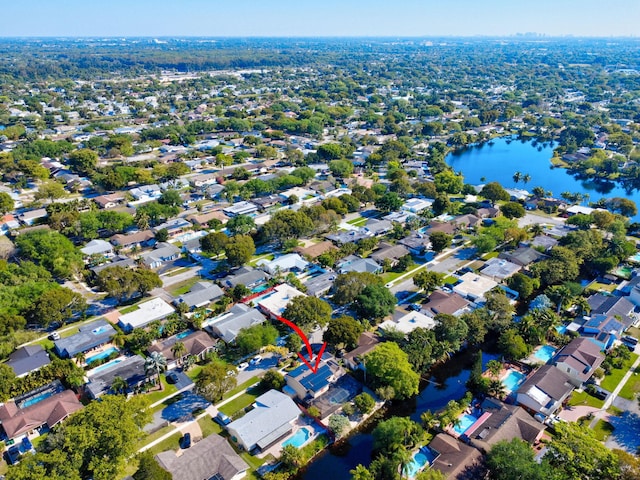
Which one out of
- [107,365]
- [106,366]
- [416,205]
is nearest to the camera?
[106,366]

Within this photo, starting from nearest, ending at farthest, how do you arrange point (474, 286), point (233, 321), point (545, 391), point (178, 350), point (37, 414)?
point (37, 414) < point (545, 391) < point (178, 350) < point (233, 321) < point (474, 286)

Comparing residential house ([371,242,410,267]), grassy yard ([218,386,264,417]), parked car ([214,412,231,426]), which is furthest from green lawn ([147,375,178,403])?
residential house ([371,242,410,267])

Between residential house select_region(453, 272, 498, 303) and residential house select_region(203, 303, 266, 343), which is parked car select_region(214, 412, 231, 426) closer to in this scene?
residential house select_region(203, 303, 266, 343)

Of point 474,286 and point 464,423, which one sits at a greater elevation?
point 474,286

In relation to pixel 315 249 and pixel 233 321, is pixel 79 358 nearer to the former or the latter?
pixel 233 321

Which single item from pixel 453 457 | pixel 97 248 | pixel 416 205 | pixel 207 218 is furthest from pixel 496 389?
pixel 97 248

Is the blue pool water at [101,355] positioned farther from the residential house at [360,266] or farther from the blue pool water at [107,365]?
the residential house at [360,266]

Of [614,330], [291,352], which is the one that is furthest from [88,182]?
[614,330]
